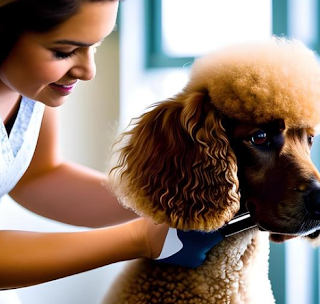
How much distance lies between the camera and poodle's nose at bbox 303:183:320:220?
0.70 metres

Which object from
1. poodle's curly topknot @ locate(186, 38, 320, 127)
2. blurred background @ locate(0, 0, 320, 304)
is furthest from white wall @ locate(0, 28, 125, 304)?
poodle's curly topknot @ locate(186, 38, 320, 127)

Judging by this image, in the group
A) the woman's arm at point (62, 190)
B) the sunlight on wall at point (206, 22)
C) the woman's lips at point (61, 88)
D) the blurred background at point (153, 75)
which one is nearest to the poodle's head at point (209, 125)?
the woman's lips at point (61, 88)

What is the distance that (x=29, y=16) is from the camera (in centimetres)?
74

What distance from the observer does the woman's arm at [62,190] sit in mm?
1008

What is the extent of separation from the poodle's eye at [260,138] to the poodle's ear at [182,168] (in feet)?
0.11

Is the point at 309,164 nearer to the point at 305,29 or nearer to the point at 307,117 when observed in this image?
the point at 307,117

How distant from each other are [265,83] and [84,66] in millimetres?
240

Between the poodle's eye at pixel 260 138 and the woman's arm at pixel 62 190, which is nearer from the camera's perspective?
the poodle's eye at pixel 260 138

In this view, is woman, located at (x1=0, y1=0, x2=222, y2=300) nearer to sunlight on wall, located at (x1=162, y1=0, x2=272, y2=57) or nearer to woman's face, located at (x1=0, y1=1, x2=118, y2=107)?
woman's face, located at (x1=0, y1=1, x2=118, y2=107)

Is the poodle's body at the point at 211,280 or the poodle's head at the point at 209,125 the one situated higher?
the poodle's head at the point at 209,125

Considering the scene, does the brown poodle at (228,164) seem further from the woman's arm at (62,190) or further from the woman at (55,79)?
the woman's arm at (62,190)

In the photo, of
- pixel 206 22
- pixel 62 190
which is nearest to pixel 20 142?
pixel 62 190

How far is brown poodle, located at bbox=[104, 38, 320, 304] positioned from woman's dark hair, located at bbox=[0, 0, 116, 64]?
171 mm

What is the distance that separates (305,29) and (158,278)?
2.69ft
